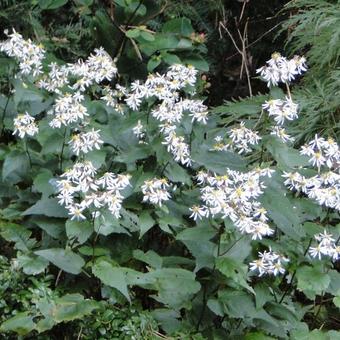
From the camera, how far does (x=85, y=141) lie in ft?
7.82

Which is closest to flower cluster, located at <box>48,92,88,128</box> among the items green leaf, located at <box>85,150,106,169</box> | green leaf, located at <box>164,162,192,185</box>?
green leaf, located at <box>85,150,106,169</box>

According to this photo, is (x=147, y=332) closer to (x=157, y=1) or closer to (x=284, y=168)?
(x=284, y=168)

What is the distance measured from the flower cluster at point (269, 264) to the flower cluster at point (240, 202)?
2.9 inches

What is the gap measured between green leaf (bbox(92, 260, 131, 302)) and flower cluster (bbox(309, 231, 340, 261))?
635 millimetres

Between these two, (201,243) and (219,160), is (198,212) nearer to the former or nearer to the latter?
(201,243)

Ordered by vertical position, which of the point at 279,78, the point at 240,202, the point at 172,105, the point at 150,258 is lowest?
the point at 150,258

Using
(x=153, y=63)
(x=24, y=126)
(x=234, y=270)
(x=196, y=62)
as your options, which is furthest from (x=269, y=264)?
(x=196, y=62)

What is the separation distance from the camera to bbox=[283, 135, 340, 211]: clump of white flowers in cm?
224

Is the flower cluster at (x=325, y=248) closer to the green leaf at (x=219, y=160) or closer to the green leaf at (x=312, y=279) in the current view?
the green leaf at (x=312, y=279)

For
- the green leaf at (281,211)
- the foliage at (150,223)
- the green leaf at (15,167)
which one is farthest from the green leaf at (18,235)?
the green leaf at (281,211)

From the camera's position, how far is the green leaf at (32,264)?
2.30 m

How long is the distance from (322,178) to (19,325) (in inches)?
42.2

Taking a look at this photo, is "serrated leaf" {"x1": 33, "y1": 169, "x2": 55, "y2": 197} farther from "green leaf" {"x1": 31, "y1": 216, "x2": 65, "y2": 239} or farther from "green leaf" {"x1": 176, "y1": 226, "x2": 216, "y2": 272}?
"green leaf" {"x1": 176, "y1": 226, "x2": 216, "y2": 272}

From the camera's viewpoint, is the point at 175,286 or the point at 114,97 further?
the point at 114,97
